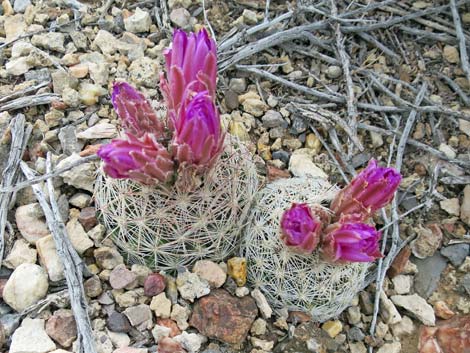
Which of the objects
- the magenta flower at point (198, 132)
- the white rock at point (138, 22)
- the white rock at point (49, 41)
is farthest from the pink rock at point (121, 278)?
the white rock at point (138, 22)

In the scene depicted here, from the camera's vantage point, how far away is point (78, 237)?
91.4 inches

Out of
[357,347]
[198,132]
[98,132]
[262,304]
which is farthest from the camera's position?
[98,132]

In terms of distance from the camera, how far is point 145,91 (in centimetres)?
282

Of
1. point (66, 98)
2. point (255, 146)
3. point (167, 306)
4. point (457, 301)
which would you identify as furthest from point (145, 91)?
point (457, 301)

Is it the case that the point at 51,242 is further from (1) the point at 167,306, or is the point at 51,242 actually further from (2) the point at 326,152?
(2) the point at 326,152

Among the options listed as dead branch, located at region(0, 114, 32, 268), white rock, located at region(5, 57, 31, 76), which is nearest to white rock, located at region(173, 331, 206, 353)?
dead branch, located at region(0, 114, 32, 268)

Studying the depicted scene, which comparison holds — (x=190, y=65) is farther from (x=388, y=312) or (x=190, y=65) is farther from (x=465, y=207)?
(x=465, y=207)

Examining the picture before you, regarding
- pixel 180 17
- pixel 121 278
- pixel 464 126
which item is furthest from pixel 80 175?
pixel 464 126

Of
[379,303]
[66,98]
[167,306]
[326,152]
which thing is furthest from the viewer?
[326,152]

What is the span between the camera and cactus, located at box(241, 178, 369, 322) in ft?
7.12

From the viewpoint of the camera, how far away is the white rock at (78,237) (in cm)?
230

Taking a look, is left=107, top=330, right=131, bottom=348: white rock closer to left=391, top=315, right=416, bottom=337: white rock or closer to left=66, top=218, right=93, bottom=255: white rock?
left=66, top=218, right=93, bottom=255: white rock

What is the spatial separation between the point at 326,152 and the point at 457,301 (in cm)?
85

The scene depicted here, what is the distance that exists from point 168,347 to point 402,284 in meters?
1.05
